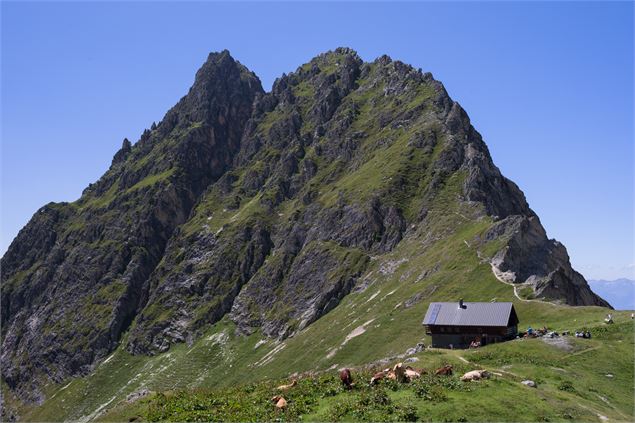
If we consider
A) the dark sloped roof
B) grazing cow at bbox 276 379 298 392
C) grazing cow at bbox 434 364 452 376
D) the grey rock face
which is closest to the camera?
grazing cow at bbox 434 364 452 376

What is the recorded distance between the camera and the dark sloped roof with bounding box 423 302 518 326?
230ft

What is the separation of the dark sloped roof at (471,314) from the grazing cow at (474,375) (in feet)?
99.5

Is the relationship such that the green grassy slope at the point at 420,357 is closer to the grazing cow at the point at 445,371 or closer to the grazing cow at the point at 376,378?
the grazing cow at the point at 376,378

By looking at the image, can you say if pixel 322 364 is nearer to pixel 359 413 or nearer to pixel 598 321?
pixel 598 321

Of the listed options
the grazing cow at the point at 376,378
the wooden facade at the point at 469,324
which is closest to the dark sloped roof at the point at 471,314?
the wooden facade at the point at 469,324

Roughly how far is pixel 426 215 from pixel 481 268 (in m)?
64.1

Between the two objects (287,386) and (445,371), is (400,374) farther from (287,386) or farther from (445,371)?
(287,386)

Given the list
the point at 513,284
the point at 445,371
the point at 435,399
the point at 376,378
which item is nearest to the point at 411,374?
the point at 376,378

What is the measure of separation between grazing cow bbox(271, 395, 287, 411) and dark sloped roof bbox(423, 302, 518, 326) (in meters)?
40.2

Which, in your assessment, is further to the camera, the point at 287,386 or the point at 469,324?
the point at 469,324

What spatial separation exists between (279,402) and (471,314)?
139 feet

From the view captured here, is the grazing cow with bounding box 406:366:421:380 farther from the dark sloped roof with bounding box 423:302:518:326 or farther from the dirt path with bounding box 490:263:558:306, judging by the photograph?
the dirt path with bounding box 490:263:558:306

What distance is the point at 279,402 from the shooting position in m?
36.5

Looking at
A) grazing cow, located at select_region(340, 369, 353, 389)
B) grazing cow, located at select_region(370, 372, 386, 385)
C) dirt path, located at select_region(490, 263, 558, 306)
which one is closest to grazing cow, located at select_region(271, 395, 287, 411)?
grazing cow, located at select_region(340, 369, 353, 389)
